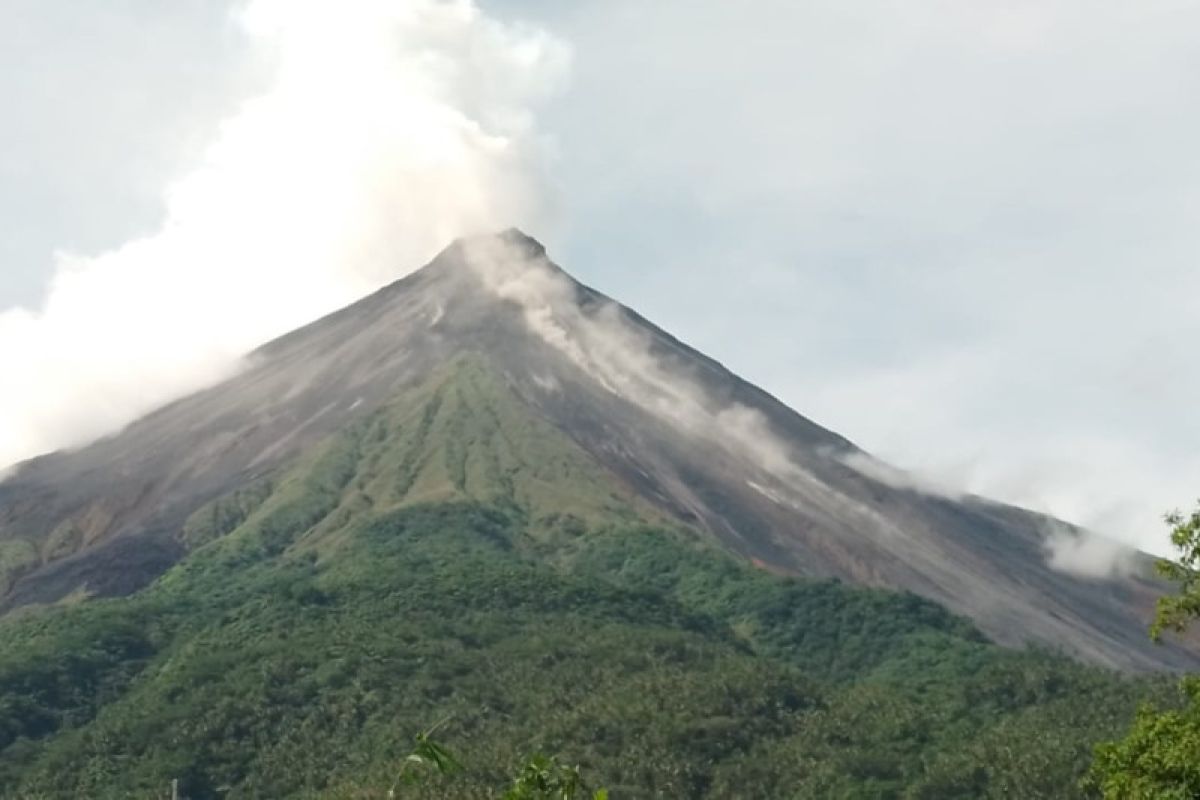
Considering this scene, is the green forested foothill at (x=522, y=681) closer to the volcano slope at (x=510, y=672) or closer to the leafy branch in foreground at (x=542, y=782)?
the volcano slope at (x=510, y=672)

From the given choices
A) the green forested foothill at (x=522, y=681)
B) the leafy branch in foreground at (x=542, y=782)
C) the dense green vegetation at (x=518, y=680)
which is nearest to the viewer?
the leafy branch in foreground at (x=542, y=782)

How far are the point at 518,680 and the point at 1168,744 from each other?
108 meters

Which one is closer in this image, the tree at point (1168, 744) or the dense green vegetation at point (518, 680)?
the tree at point (1168, 744)

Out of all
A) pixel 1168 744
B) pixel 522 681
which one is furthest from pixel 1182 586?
pixel 522 681

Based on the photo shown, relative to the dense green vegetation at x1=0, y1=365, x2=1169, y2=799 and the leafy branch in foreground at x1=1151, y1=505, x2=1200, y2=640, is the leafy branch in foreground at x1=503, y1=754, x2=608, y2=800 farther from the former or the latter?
the dense green vegetation at x1=0, y1=365, x2=1169, y2=799

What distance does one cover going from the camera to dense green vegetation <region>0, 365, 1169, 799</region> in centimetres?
11094

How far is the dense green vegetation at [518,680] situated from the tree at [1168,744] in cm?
6004

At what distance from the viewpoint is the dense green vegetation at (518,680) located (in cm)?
11094

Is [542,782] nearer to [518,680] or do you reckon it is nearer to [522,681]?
[522,681]

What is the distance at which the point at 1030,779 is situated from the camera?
102 meters

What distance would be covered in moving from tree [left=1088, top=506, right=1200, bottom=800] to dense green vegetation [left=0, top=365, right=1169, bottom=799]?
60043 millimetres

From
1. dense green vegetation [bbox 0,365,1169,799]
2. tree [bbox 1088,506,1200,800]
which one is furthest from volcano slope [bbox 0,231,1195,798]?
tree [bbox 1088,506,1200,800]

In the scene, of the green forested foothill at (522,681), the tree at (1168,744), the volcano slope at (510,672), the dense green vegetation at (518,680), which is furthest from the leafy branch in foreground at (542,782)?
the volcano slope at (510,672)

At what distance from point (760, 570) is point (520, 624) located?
44962 mm
